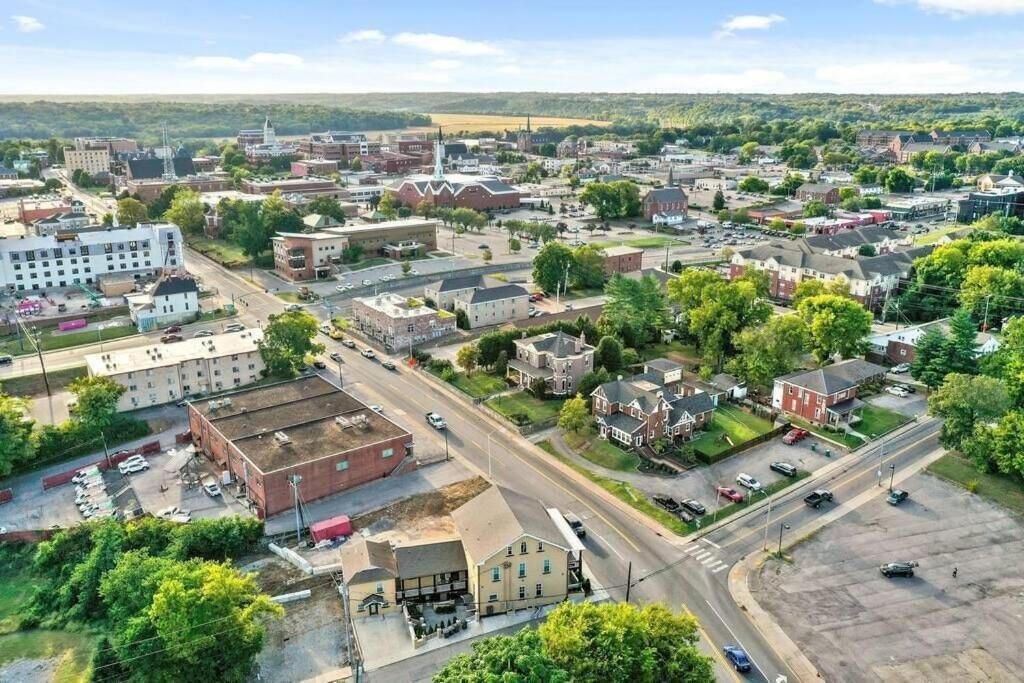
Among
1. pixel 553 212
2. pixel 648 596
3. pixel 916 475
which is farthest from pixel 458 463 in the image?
pixel 553 212

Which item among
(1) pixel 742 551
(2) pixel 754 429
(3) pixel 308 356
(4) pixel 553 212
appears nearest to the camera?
(1) pixel 742 551

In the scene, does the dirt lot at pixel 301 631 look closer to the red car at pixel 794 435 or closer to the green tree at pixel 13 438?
the green tree at pixel 13 438

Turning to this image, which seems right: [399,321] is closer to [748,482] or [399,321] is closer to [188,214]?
[748,482]

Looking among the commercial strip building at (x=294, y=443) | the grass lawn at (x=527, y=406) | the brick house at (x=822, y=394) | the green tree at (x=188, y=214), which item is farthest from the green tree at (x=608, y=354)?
the green tree at (x=188, y=214)

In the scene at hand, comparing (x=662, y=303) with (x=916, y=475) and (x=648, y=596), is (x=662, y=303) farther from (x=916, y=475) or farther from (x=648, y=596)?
(x=648, y=596)

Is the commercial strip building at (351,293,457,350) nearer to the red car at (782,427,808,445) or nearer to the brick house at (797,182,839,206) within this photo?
the red car at (782,427,808,445)

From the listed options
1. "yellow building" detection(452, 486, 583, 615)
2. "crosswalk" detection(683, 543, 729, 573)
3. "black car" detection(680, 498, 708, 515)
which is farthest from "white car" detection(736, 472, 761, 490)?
"yellow building" detection(452, 486, 583, 615)

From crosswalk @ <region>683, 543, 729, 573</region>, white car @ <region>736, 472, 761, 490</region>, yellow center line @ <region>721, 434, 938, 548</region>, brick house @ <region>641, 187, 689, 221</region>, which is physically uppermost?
brick house @ <region>641, 187, 689, 221</region>
